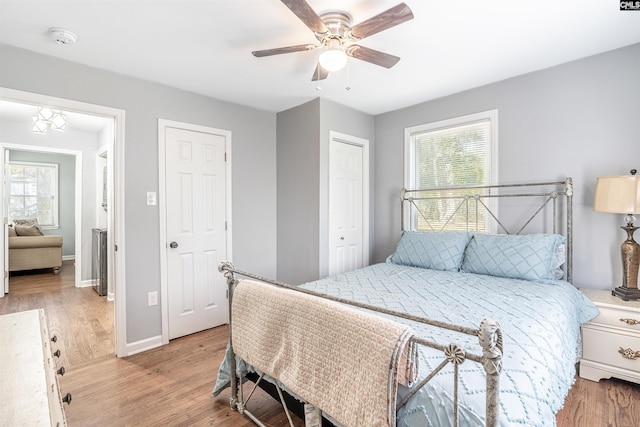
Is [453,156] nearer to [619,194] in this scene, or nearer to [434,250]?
[434,250]

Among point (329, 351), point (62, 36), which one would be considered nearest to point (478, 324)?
point (329, 351)

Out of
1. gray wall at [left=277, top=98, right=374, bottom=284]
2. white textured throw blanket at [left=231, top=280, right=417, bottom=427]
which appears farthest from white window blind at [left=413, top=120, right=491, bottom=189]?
white textured throw blanket at [left=231, top=280, right=417, bottom=427]

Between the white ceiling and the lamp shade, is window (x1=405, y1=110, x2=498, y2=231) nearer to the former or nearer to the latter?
the white ceiling

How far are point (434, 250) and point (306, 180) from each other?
1510mm

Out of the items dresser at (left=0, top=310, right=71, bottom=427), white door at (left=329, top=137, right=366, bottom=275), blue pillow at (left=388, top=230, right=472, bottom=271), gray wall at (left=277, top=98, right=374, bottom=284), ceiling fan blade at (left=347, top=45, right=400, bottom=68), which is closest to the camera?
dresser at (left=0, top=310, right=71, bottom=427)

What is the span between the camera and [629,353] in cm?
204

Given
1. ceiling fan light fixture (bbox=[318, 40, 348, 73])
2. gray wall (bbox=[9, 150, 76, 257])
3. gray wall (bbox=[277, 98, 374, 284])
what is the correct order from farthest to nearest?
gray wall (bbox=[9, 150, 76, 257]) < gray wall (bbox=[277, 98, 374, 284]) < ceiling fan light fixture (bbox=[318, 40, 348, 73])

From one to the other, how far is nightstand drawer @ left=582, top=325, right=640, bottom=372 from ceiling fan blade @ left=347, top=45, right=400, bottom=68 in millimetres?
2323

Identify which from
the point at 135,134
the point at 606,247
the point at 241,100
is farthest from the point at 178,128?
the point at 606,247

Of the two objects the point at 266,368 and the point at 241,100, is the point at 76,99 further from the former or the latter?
the point at 266,368

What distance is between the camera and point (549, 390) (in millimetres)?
1168

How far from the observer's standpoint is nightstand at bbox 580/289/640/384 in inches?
79.8

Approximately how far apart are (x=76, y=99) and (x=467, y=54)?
122 inches

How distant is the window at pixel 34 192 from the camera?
652 centimetres
